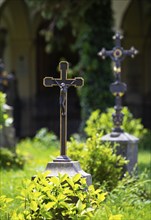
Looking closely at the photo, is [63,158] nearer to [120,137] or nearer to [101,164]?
[101,164]

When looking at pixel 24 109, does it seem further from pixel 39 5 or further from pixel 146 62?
pixel 39 5

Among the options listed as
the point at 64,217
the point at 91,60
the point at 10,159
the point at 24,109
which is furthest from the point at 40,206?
the point at 24,109

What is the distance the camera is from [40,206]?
5.20 m

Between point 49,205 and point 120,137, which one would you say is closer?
point 49,205

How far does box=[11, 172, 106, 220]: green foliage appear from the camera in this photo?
16.9 feet

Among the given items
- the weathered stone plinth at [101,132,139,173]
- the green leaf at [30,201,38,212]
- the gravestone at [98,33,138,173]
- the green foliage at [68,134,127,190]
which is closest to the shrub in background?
A: the gravestone at [98,33,138,173]

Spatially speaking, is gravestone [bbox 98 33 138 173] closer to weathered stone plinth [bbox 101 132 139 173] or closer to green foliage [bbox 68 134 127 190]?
weathered stone plinth [bbox 101 132 139 173]

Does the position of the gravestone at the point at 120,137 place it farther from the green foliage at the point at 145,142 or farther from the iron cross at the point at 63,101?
the green foliage at the point at 145,142

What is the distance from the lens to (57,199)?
5227 millimetres

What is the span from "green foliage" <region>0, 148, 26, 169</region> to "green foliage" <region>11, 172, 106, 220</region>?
516cm

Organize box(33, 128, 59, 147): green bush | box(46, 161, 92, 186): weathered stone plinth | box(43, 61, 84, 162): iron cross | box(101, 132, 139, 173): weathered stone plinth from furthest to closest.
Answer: box(33, 128, 59, 147): green bush, box(101, 132, 139, 173): weathered stone plinth, box(43, 61, 84, 162): iron cross, box(46, 161, 92, 186): weathered stone plinth

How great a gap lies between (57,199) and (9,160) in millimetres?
5803

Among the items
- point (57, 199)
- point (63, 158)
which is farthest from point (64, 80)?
point (57, 199)

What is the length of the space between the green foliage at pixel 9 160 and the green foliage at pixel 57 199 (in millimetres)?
5157
